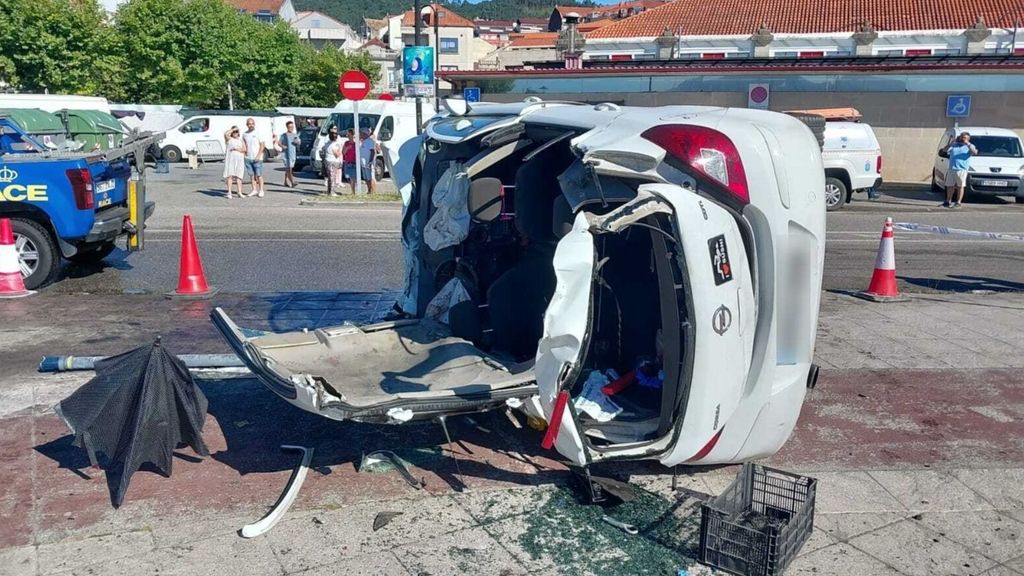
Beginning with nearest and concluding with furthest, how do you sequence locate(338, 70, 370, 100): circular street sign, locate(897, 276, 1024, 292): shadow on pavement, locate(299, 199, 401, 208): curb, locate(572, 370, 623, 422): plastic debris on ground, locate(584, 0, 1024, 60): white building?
1. locate(572, 370, 623, 422): plastic debris on ground
2. locate(897, 276, 1024, 292): shadow on pavement
3. locate(338, 70, 370, 100): circular street sign
4. locate(299, 199, 401, 208): curb
5. locate(584, 0, 1024, 60): white building

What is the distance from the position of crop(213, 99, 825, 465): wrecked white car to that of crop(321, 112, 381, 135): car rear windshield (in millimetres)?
23329

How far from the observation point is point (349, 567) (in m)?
4.16

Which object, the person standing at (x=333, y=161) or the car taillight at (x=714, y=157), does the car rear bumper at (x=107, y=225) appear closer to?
the car taillight at (x=714, y=157)

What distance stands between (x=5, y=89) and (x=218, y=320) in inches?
1824

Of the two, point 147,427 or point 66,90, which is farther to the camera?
point 66,90

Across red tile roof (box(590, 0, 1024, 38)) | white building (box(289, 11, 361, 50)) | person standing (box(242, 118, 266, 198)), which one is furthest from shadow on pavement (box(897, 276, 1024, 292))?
white building (box(289, 11, 361, 50))

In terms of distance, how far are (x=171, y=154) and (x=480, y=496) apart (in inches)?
1368

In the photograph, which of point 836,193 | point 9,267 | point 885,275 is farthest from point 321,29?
point 885,275

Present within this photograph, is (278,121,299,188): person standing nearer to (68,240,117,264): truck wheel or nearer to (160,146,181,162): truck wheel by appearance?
(68,240,117,264): truck wheel

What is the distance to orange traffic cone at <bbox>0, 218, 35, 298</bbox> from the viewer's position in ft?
32.1

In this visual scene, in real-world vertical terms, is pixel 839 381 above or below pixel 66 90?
below

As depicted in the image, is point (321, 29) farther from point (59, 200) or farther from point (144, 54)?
point (59, 200)

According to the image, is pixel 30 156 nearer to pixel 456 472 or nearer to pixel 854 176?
pixel 456 472

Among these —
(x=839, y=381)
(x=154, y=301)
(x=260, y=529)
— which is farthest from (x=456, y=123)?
(x=154, y=301)
